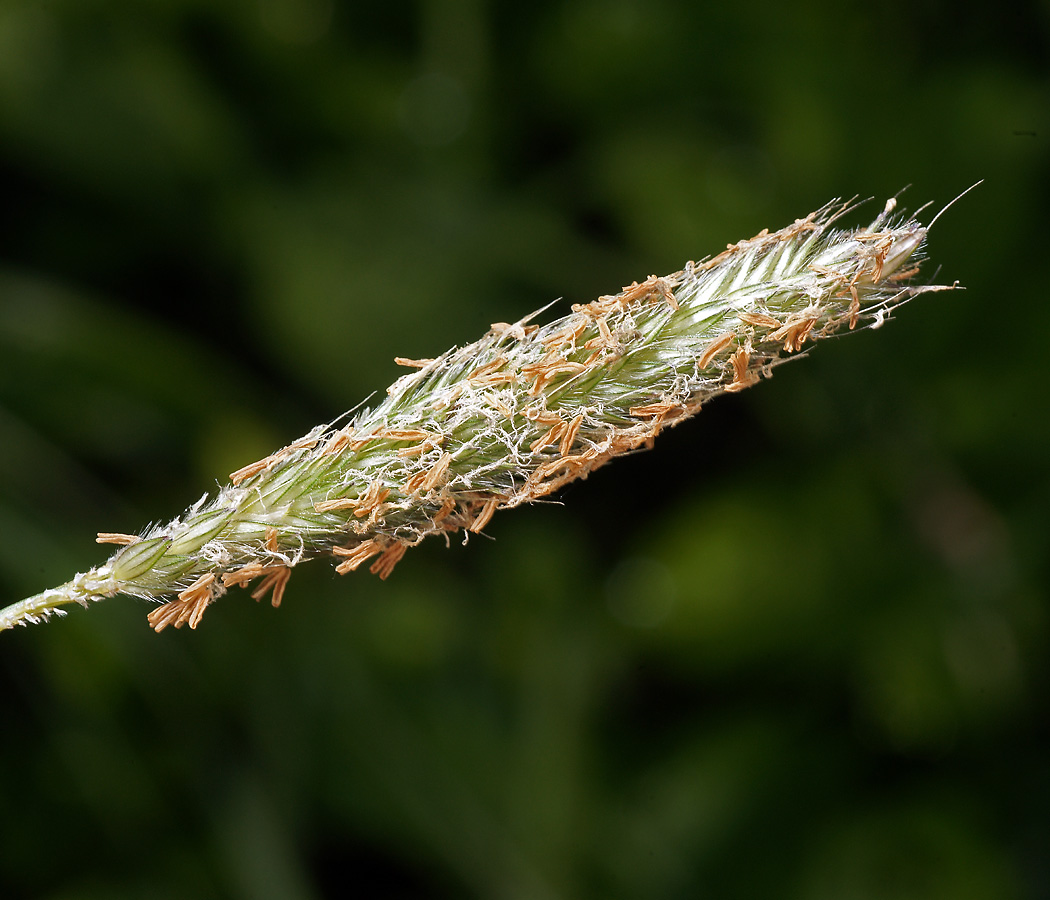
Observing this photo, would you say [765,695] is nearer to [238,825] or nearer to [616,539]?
[616,539]

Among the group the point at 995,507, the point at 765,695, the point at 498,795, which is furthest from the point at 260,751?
the point at 995,507

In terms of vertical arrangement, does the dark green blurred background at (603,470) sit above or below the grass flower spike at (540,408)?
above

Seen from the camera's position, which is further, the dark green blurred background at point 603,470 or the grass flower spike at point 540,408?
the dark green blurred background at point 603,470

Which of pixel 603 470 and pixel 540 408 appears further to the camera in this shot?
pixel 603 470

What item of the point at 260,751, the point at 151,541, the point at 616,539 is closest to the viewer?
the point at 151,541

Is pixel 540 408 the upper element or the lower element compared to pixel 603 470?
lower
